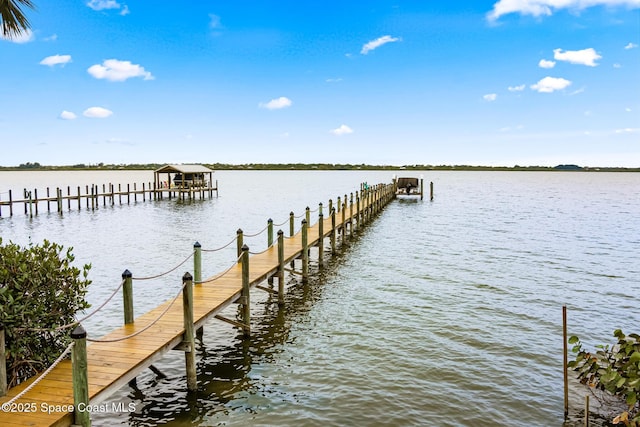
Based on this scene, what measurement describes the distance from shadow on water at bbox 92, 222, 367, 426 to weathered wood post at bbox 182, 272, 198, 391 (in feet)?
0.90

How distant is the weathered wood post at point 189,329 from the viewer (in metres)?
8.70

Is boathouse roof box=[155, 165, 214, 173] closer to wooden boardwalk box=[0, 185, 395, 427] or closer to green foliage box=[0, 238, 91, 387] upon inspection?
wooden boardwalk box=[0, 185, 395, 427]

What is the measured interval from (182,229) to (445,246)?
60.4ft

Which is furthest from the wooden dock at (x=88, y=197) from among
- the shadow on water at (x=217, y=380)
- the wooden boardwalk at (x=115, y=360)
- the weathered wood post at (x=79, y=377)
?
the weathered wood post at (x=79, y=377)

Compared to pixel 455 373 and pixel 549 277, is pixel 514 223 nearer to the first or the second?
pixel 549 277

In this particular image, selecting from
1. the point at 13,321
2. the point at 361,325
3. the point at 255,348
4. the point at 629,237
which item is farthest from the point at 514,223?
the point at 13,321

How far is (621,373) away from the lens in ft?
25.9

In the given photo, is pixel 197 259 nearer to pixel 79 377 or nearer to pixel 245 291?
pixel 245 291

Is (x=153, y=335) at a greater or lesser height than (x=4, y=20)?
lesser

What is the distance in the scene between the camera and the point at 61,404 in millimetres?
6164

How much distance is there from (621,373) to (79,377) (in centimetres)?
843

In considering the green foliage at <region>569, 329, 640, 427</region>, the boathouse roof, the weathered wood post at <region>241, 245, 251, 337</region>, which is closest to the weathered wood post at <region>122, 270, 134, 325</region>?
the weathered wood post at <region>241, 245, 251, 337</region>

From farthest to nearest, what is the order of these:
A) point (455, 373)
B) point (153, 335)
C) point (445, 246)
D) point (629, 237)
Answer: point (629, 237) → point (445, 246) → point (455, 373) → point (153, 335)

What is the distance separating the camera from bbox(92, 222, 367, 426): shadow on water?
27.3 feet
